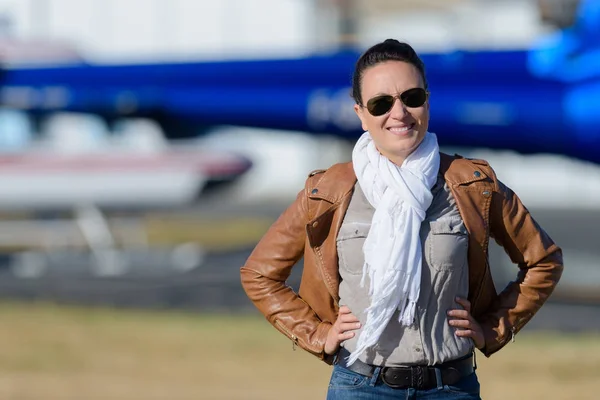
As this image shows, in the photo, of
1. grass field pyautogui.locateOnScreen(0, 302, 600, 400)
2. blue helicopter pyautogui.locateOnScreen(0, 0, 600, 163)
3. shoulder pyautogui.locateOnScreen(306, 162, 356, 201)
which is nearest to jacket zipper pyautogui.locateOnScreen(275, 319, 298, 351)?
shoulder pyautogui.locateOnScreen(306, 162, 356, 201)

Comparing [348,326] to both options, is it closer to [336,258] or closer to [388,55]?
[336,258]

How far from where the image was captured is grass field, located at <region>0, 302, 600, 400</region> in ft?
22.9

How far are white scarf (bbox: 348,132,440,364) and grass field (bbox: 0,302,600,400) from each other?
428cm

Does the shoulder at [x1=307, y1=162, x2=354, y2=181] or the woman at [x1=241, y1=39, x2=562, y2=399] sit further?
the shoulder at [x1=307, y1=162, x2=354, y2=181]

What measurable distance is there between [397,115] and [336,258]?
0.41 metres

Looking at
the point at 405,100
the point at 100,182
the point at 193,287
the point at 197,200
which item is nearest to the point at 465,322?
the point at 405,100

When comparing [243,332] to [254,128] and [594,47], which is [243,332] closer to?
[254,128]

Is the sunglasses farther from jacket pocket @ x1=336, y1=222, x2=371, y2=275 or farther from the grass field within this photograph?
the grass field

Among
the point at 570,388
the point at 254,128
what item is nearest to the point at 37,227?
the point at 254,128

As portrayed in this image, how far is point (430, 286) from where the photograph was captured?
2.58 m

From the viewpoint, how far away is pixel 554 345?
28.5 ft

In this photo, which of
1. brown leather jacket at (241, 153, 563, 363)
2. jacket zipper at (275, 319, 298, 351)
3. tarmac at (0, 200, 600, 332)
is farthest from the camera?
tarmac at (0, 200, 600, 332)

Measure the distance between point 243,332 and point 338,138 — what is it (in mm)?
2459

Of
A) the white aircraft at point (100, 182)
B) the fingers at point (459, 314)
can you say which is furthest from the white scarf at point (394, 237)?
the white aircraft at point (100, 182)
